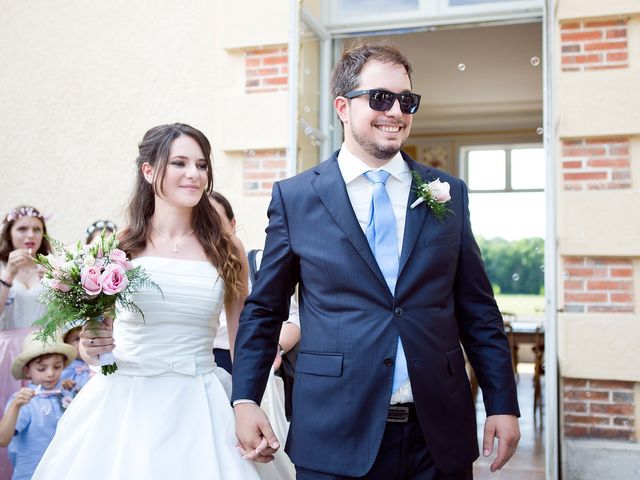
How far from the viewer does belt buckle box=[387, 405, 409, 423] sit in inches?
89.4

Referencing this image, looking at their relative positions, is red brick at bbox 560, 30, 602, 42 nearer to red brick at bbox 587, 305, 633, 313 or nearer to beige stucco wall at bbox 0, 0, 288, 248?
red brick at bbox 587, 305, 633, 313

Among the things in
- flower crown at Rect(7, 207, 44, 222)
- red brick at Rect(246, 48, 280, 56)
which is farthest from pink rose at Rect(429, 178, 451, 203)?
flower crown at Rect(7, 207, 44, 222)

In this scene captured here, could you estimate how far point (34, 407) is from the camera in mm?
4121

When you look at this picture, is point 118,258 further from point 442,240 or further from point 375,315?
point 442,240

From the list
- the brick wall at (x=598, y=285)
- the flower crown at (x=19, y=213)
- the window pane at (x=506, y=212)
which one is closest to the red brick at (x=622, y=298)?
the brick wall at (x=598, y=285)

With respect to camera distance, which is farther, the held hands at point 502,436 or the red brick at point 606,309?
the red brick at point 606,309

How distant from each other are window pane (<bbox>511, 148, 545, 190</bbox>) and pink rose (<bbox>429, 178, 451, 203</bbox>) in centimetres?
1091

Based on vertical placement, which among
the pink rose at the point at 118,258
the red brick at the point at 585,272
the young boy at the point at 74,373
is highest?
the pink rose at the point at 118,258

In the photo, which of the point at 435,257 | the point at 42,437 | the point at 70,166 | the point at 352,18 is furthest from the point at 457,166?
the point at 435,257

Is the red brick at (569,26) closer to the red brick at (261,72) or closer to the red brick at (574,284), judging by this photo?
the red brick at (574,284)

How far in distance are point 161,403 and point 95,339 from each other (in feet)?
1.12

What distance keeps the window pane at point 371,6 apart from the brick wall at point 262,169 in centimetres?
140

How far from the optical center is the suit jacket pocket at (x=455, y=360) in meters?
2.36

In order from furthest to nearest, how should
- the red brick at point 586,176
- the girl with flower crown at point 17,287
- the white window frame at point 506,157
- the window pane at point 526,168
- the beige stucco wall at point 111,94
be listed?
the window pane at point 526,168 → the white window frame at point 506,157 → the beige stucco wall at point 111,94 → the girl with flower crown at point 17,287 → the red brick at point 586,176
